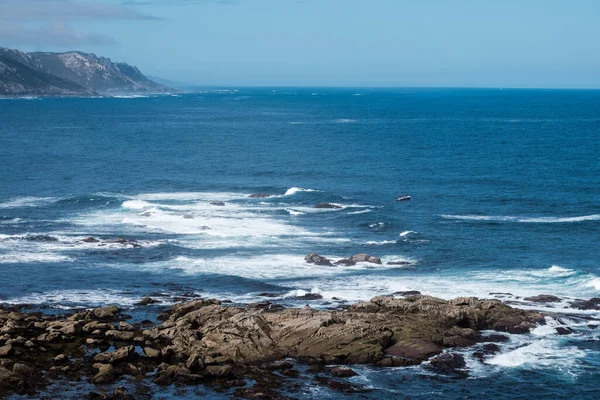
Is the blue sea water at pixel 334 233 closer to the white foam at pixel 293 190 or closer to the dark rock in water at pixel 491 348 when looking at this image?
the white foam at pixel 293 190

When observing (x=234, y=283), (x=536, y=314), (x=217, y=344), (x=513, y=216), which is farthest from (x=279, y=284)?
(x=513, y=216)

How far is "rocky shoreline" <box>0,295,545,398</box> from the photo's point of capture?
4406cm

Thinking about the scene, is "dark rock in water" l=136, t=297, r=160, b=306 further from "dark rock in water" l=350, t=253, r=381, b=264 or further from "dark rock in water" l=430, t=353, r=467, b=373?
"dark rock in water" l=430, t=353, r=467, b=373

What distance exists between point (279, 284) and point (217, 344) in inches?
635

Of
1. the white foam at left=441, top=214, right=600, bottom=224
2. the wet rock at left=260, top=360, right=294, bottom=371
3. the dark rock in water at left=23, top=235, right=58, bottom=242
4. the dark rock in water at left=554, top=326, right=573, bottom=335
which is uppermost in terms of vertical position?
the white foam at left=441, top=214, right=600, bottom=224

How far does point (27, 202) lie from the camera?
3888 inches

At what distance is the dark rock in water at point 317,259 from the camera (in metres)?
69.2

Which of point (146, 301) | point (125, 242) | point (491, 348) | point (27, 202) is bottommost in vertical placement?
point (27, 202)

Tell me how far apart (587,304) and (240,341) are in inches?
1007

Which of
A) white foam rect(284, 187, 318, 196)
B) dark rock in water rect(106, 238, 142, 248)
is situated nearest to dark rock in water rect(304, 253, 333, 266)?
dark rock in water rect(106, 238, 142, 248)

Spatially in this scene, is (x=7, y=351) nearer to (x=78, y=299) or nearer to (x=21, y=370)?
(x=21, y=370)

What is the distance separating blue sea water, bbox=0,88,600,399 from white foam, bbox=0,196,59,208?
0.58m

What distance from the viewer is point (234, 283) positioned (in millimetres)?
64562

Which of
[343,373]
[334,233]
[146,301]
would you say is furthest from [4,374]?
[334,233]
